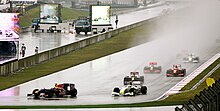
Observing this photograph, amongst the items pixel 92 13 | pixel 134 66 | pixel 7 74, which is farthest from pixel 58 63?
pixel 92 13

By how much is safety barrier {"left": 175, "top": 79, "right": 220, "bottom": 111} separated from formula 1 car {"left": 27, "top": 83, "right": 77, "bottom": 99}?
24.6 meters

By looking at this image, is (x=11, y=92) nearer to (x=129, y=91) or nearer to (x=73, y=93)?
(x=73, y=93)

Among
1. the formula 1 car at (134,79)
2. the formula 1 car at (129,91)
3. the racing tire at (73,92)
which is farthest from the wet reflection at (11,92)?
the formula 1 car at (134,79)

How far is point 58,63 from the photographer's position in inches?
2680

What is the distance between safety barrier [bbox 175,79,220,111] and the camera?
19027mm

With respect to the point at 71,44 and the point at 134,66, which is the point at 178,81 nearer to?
the point at 134,66

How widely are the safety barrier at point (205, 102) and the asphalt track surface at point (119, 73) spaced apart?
67.9 ft

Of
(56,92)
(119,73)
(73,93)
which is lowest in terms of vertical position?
(119,73)

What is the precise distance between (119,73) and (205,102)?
136 ft

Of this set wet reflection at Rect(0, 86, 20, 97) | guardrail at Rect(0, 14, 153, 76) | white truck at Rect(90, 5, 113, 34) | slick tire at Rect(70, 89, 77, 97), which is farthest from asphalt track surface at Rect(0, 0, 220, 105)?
white truck at Rect(90, 5, 113, 34)

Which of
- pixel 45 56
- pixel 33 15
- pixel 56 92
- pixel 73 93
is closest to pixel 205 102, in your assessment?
pixel 56 92

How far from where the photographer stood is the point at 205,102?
19438 millimetres

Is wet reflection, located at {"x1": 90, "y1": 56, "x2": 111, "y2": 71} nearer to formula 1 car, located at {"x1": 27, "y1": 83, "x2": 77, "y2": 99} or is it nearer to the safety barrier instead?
formula 1 car, located at {"x1": 27, "y1": 83, "x2": 77, "y2": 99}

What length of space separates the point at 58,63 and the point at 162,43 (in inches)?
1030
